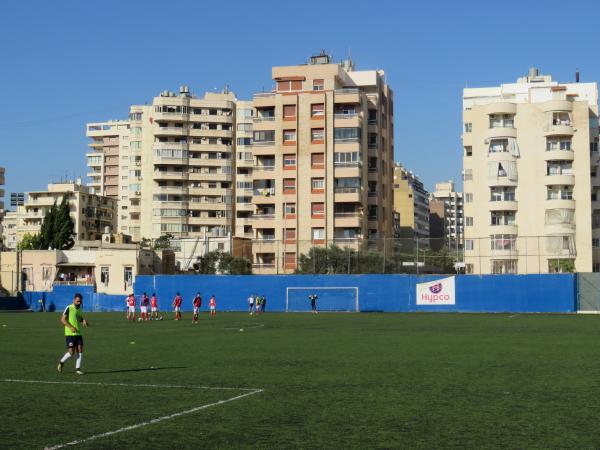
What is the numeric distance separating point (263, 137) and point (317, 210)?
11.9 m

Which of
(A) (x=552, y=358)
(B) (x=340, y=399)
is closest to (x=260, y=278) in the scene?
(A) (x=552, y=358)

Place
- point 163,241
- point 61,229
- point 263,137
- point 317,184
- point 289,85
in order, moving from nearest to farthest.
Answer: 1. point 317,184
2. point 263,137
3. point 289,85
4. point 61,229
5. point 163,241

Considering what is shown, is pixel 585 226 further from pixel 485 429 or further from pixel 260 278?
pixel 485 429

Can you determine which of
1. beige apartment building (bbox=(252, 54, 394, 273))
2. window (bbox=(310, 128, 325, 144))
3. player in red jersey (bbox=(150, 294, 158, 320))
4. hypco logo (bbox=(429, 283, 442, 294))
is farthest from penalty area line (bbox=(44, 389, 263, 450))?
window (bbox=(310, 128, 325, 144))

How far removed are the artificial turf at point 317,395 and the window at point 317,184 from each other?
232 feet

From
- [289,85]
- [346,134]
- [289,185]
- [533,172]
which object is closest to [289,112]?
[289,85]

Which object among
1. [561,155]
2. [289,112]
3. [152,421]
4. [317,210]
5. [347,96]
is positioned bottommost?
[152,421]

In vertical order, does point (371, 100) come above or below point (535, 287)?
above

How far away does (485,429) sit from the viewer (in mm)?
12617

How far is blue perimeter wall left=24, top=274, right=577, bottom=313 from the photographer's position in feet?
209

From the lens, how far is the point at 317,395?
1638 centimetres

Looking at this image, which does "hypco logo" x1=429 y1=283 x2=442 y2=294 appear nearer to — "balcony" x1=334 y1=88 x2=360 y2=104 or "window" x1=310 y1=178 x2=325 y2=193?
"window" x1=310 y1=178 x2=325 y2=193

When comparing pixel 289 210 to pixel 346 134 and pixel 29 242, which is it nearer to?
pixel 346 134

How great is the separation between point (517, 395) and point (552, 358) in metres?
8.43
